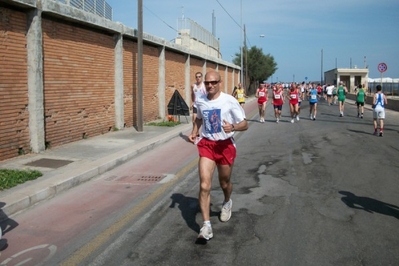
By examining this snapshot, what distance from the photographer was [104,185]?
25.6ft

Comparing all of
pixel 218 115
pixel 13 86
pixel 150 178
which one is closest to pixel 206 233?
pixel 218 115

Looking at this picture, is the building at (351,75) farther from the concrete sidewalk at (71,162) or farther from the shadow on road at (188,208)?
the shadow on road at (188,208)

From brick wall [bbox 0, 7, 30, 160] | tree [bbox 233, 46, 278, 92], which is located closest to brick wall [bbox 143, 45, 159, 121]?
brick wall [bbox 0, 7, 30, 160]

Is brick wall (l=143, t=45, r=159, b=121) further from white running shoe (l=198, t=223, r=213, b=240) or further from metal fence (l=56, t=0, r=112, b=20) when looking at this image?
white running shoe (l=198, t=223, r=213, b=240)

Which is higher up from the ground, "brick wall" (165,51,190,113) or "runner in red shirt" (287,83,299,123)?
"brick wall" (165,51,190,113)

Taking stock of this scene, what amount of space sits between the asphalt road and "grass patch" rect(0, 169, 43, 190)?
783 mm

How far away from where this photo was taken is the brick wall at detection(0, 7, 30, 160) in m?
9.06

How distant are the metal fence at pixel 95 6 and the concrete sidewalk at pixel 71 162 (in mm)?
3828

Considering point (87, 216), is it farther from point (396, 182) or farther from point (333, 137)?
point (333, 137)

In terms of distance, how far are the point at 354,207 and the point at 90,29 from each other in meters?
9.79

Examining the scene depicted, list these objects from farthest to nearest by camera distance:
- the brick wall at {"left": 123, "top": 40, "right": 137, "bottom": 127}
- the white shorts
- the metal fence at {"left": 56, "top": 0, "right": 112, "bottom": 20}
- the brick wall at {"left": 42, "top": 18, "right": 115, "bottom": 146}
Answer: the brick wall at {"left": 123, "top": 40, "right": 137, "bottom": 127} → the white shorts → the metal fence at {"left": 56, "top": 0, "right": 112, "bottom": 20} → the brick wall at {"left": 42, "top": 18, "right": 115, "bottom": 146}

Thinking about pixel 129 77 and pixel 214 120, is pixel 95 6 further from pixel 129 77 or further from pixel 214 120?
pixel 214 120

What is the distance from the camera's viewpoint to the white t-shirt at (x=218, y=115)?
5.06 metres

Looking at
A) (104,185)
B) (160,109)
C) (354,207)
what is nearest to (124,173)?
(104,185)
